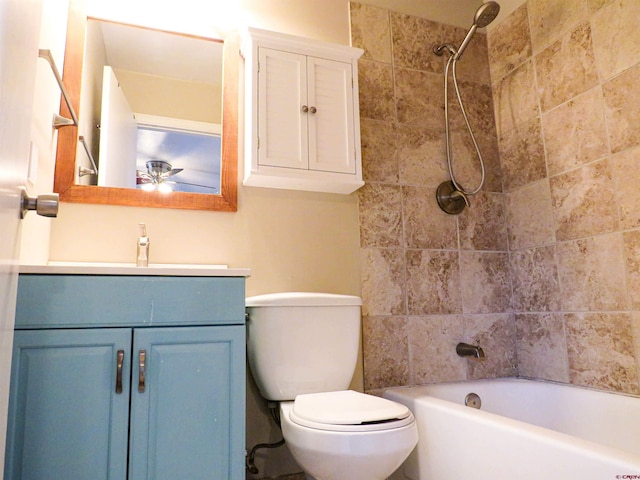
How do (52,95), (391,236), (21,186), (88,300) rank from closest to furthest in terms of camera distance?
(21,186) < (88,300) < (52,95) < (391,236)

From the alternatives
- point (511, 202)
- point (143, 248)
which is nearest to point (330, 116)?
point (143, 248)

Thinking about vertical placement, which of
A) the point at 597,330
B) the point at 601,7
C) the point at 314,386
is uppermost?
the point at 601,7

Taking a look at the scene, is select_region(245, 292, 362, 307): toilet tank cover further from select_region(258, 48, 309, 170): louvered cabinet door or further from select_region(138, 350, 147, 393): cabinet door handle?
select_region(258, 48, 309, 170): louvered cabinet door

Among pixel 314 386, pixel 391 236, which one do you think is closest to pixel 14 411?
pixel 314 386

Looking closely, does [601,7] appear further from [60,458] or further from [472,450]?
[60,458]

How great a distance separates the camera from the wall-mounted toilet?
4.03 feet

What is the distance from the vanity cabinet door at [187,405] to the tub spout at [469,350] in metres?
1.15

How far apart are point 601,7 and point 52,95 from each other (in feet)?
7.41

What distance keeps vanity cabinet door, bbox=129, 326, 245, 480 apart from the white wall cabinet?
792 mm

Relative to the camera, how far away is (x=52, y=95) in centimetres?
162

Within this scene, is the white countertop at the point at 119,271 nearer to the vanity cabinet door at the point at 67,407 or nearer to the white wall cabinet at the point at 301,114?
the vanity cabinet door at the point at 67,407

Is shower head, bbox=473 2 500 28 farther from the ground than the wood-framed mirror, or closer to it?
farther from the ground

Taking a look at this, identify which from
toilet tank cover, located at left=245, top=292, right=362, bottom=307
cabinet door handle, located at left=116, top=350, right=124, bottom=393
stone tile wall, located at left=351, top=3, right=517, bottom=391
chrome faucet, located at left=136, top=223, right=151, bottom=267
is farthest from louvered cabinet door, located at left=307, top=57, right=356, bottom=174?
cabinet door handle, located at left=116, top=350, right=124, bottom=393

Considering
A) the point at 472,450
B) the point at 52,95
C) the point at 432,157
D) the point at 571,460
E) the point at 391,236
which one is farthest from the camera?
the point at 432,157
